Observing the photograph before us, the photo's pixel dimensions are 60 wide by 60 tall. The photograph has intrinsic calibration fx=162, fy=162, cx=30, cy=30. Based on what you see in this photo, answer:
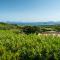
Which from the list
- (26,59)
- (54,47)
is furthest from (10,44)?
(54,47)

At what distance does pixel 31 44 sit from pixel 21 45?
0.56m

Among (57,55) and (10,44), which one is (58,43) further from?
→ (10,44)

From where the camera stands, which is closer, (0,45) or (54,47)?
(54,47)

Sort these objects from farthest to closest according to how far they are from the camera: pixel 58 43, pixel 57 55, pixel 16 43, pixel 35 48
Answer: pixel 16 43
pixel 58 43
pixel 35 48
pixel 57 55

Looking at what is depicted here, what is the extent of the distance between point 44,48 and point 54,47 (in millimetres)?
448

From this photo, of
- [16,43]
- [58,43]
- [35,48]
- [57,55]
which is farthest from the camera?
[16,43]

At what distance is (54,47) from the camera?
23.7 ft

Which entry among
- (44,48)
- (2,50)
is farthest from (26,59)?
(2,50)

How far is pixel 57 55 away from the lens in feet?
22.4

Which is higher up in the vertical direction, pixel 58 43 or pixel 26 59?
pixel 58 43

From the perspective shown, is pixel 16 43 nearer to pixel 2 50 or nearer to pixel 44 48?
pixel 2 50

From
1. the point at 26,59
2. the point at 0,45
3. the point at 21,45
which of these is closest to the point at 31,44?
the point at 21,45

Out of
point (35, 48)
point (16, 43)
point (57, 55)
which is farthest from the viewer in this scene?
point (16, 43)

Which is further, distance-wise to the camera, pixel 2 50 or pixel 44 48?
pixel 2 50
